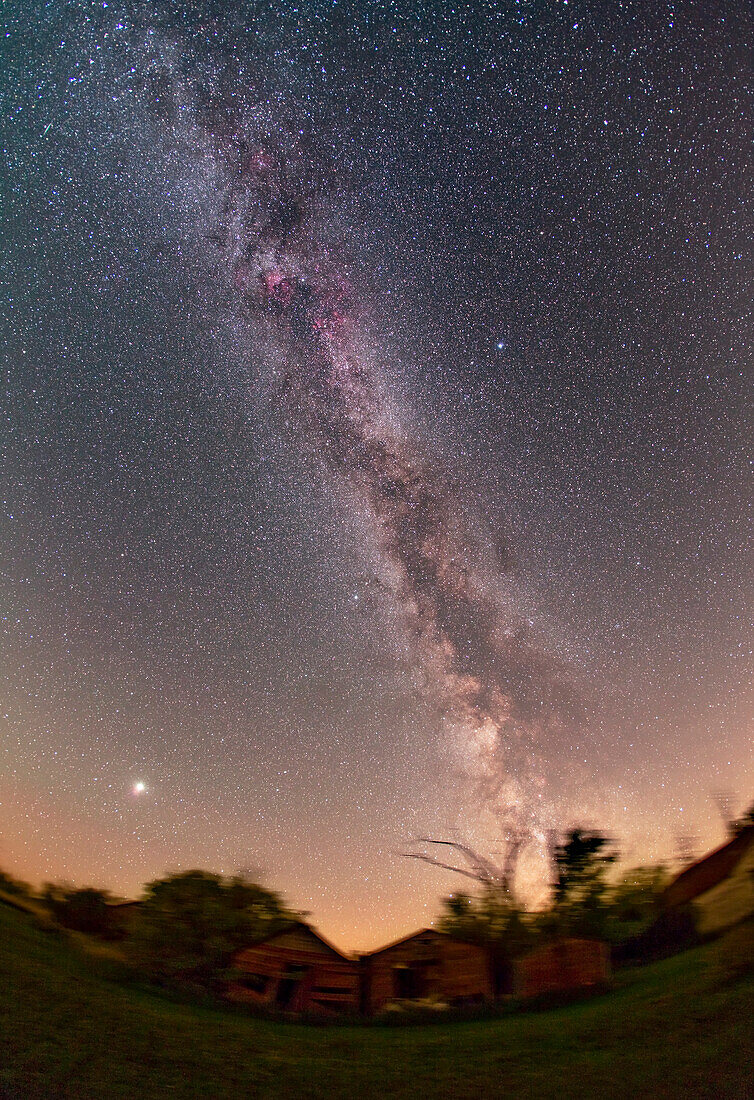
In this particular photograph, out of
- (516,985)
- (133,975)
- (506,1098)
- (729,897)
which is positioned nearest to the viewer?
(506,1098)

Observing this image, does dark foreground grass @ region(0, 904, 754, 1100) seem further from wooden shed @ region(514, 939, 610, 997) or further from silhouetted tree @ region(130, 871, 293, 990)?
silhouetted tree @ region(130, 871, 293, 990)

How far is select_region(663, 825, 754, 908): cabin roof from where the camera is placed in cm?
1587

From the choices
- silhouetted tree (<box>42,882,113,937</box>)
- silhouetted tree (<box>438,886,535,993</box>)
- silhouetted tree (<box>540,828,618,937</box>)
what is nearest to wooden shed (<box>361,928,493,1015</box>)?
silhouetted tree (<box>438,886,535,993</box>)

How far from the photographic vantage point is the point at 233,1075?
7.70 metres

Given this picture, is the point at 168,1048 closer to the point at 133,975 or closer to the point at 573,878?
the point at 133,975

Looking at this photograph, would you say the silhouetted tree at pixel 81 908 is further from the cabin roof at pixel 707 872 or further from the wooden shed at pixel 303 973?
the cabin roof at pixel 707 872

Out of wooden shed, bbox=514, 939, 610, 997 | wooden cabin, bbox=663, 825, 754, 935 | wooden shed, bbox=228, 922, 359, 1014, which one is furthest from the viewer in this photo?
wooden shed, bbox=228, 922, 359, 1014

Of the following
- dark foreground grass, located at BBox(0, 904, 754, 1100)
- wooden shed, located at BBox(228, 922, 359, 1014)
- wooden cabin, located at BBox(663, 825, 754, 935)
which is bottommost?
dark foreground grass, located at BBox(0, 904, 754, 1100)

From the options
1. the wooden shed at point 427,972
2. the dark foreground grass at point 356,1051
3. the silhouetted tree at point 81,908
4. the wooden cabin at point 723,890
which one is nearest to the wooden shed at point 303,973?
the wooden shed at point 427,972

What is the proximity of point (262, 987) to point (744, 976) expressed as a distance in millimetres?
17473

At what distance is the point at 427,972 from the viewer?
21.3m

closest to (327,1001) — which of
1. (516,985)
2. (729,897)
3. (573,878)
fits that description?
(516,985)

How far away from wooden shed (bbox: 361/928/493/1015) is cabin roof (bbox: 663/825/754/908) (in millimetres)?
4944

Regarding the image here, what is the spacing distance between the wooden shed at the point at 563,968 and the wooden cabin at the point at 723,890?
209 cm
